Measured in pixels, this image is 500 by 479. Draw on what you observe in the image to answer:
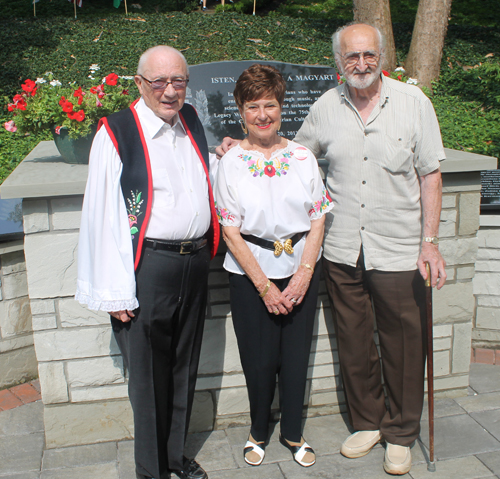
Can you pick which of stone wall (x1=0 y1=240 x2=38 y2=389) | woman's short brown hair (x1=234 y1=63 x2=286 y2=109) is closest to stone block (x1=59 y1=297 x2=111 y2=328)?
stone wall (x1=0 y1=240 x2=38 y2=389)

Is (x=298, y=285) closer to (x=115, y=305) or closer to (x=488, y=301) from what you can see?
(x=115, y=305)

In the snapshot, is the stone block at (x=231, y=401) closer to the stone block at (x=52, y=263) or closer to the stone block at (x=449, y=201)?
the stone block at (x=52, y=263)

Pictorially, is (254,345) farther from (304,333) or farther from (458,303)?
(458,303)

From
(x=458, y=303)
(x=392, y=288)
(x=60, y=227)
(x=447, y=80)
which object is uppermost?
(x=447, y=80)

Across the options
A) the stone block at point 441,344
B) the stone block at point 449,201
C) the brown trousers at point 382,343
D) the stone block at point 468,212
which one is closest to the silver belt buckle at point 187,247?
the brown trousers at point 382,343

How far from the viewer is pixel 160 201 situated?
2393mm

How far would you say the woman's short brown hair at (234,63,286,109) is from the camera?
2449mm

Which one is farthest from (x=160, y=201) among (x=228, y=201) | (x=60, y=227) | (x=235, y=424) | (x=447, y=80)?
(x=447, y=80)

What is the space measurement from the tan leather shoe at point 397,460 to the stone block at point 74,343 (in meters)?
1.61

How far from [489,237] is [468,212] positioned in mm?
698

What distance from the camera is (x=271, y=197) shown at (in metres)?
2.49

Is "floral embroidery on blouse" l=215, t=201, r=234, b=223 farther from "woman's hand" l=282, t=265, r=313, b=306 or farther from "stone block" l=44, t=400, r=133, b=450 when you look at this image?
"stone block" l=44, t=400, r=133, b=450

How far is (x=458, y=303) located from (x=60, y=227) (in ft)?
8.09

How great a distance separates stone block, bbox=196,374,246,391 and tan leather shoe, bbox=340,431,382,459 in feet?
2.32
